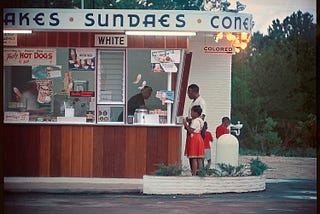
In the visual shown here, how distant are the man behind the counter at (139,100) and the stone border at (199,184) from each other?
3.29 feet

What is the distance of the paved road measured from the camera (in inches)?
518

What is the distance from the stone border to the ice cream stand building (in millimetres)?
485

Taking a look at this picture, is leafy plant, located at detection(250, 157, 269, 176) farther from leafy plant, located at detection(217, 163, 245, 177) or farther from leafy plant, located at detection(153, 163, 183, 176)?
leafy plant, located at detection(153, 163, 183, 176)

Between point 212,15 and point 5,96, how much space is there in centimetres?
263

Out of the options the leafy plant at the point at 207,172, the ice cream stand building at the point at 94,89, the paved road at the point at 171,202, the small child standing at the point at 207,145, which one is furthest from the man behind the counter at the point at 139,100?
the paved road at the point at 171,202

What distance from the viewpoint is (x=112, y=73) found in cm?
1460

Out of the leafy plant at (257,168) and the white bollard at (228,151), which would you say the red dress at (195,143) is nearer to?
the white bollard at (228,151)

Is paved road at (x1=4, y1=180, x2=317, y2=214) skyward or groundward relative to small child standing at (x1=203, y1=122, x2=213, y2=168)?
groundward

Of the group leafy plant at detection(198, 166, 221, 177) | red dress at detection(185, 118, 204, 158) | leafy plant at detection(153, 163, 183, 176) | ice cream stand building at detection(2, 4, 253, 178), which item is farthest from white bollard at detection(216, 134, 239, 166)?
leafy plant at detection(153, 163, 183, 176)

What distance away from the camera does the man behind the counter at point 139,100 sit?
47.7ft

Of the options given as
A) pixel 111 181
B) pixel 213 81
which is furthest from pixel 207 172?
pixel 213 81

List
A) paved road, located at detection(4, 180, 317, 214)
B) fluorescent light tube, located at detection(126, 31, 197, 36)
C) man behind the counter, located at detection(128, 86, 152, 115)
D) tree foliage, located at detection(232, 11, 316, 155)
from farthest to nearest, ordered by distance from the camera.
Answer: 1. man behind the counter, located at detection(128, 86, 152, 115)
2. fluorescent light tube, located at detection(126, 31, 197, 36)
3. tree foliage, located at detection(232, 11, 316, 155)
4. paved road, located at detection(4, 180, 317, 214)

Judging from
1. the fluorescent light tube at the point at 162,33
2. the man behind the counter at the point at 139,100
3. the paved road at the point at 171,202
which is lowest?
the paved road at the point at 171,202

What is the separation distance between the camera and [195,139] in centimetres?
1441
